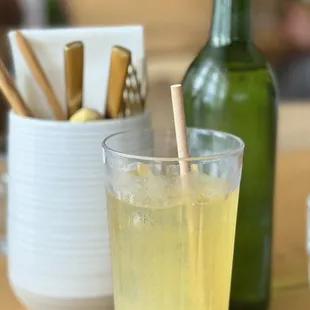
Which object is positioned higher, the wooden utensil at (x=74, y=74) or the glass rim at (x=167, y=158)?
the wooden utensil at (x=74, y=74)

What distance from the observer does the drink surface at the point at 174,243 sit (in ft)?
1.44

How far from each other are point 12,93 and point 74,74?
5cm

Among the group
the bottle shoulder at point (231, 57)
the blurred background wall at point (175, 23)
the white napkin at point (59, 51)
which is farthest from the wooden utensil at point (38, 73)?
the blurred background wall at point (175, 23)

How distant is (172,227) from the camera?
0.44 metres

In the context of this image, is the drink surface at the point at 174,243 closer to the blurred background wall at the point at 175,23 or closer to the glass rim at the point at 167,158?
the glass rim at the point at 167,158

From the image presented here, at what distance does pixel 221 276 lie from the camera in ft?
1.52

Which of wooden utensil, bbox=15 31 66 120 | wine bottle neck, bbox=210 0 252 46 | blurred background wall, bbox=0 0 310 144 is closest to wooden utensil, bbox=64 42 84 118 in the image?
wooden utensil, bbox=15 31 66 120

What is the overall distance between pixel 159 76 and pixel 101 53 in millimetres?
1443

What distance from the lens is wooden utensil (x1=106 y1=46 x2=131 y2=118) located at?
50cm

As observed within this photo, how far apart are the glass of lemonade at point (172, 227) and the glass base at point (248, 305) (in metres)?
0.10

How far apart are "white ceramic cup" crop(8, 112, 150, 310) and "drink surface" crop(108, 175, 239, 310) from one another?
5 centimetres

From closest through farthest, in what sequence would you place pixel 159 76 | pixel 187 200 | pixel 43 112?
pixel 187 200 < pixel 43 112 < pixel 159 76

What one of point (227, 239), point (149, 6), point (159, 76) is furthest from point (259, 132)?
point (149, 6)

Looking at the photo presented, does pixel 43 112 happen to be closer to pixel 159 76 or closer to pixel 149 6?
pixel 159 76
